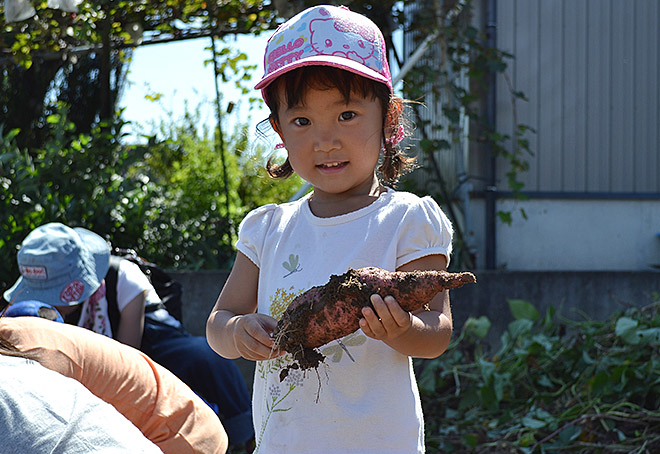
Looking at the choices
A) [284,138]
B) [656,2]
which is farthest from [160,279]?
[656,2]

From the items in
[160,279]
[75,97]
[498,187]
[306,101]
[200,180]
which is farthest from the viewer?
[75,97]

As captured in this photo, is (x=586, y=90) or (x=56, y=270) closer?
(x=56, y=270)

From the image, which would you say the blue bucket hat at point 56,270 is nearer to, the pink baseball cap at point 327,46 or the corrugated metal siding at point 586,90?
the pink baseball cap at point 327,46

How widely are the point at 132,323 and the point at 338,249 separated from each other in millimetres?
2098

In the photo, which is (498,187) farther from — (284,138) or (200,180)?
(284,138)

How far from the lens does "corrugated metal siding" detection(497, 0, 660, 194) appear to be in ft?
19.5

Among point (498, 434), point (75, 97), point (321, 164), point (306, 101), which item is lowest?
point (498, 434)

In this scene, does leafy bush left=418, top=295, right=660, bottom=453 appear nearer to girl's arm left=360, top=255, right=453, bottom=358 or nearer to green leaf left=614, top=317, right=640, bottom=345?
green leaf left=614, top=317, right=640, bottom=345

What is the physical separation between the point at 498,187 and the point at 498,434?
2.45 m

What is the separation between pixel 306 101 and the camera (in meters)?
1.80

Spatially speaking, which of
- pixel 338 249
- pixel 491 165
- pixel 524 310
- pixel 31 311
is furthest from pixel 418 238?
pixel 491 165

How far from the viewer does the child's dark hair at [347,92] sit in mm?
1799

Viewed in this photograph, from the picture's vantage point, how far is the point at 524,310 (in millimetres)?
4500

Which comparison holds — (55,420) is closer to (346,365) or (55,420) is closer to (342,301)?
(342,301)
